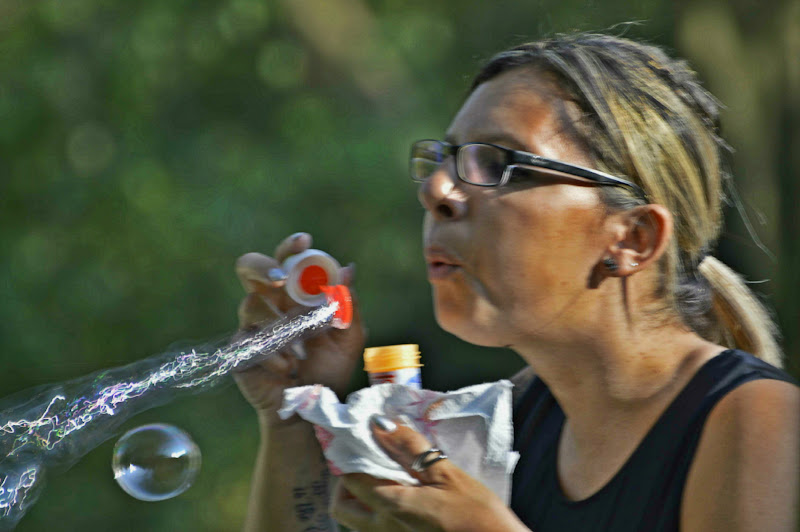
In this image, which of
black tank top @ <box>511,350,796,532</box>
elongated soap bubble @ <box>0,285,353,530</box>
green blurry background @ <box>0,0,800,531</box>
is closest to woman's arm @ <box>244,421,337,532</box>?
elongated soap bubble @ <box>0,285,353,530</box>

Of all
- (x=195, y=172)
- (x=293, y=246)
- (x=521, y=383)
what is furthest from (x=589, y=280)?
(x=195, y=172)

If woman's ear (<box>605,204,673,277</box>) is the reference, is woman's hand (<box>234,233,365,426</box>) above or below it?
below

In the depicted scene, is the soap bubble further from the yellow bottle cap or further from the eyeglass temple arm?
the eyeglass temple arm

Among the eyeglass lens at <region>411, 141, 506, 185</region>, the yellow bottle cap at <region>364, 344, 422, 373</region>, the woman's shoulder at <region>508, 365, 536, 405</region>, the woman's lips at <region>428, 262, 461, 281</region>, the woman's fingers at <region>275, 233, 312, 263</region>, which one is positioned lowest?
the woman's shoulder at <region>508, 365, 536, 405</region>

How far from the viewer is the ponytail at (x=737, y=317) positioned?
1.54 m

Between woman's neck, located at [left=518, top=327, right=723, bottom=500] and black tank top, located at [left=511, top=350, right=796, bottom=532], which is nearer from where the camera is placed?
black tank top, located at [left=511, top=350, right=796, bottom=532]

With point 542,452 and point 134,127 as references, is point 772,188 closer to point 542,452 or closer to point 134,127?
point 542,452

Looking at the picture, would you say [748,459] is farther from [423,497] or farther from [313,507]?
[313,507]

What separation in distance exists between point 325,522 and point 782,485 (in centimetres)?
84

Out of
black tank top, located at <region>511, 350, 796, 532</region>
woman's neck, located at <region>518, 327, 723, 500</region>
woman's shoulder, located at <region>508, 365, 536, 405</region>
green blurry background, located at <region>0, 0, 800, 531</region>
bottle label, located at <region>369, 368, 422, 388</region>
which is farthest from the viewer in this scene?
green blurry background, located at <region>0, 0, 800, 531</region>

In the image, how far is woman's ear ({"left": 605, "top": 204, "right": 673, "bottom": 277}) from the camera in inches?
56.4

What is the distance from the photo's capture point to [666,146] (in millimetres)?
1461

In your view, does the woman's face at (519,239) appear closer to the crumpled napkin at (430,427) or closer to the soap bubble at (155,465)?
the crumpled napkin at (430,427)

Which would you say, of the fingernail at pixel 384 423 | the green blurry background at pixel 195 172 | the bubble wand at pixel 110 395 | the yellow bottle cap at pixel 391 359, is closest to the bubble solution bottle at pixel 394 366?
the yellow bottle cap at pixel 391 359
